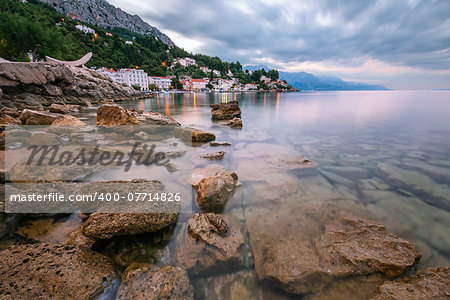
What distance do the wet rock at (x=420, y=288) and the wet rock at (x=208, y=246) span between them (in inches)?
77.2

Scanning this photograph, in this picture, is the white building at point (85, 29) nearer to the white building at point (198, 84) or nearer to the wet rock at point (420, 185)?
the white building at point (198, 84)

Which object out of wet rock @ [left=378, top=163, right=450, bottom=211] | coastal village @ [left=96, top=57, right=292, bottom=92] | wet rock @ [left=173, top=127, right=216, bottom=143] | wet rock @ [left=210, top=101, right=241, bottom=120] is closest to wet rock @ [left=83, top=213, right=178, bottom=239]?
wet rock @ [left=173, top=127, right=216, bottom=143]

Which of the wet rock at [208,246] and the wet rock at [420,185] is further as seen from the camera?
the wet rock at [420,185]

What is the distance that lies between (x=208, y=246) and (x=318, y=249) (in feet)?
6.41

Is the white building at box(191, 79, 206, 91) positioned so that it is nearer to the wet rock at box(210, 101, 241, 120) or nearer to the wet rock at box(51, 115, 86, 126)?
the wet rock at box(210, 101, 241, 120)

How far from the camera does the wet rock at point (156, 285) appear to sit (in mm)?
2314

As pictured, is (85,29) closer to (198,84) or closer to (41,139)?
(198,84)

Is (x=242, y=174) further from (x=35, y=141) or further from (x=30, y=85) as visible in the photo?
(x=30, y=85)

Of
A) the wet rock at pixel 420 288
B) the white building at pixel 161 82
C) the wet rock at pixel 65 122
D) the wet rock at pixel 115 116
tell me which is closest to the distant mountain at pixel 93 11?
the white building at pixel 161 82

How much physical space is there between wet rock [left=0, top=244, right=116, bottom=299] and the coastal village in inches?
2585

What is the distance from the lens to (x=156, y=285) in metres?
2.39

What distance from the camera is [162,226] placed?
3301mm

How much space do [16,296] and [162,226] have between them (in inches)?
69.6

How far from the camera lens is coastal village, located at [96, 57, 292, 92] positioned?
83.4m
